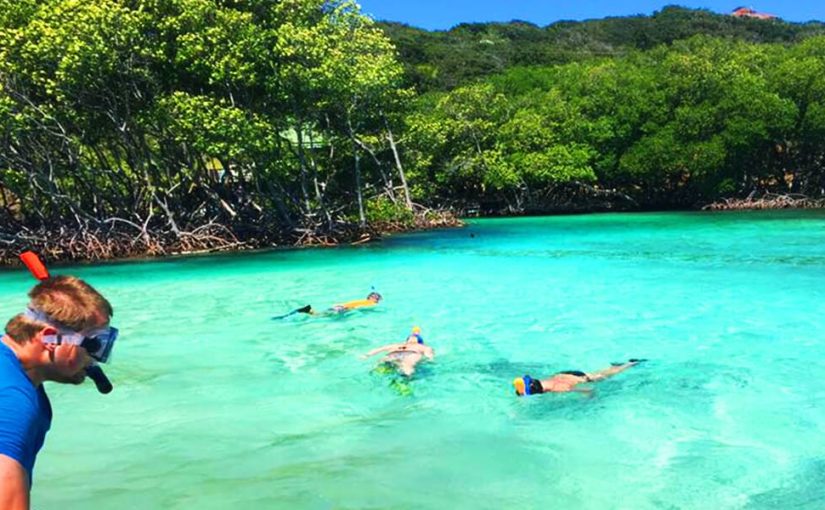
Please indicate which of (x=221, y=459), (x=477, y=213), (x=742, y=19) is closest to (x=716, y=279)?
(x=221, y=459)

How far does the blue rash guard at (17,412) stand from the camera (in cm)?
182

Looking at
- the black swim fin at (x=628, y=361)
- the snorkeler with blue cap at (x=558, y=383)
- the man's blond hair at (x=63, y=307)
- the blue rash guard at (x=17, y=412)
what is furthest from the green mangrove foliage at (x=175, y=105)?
the blue rash guard at (x=17, y=412)

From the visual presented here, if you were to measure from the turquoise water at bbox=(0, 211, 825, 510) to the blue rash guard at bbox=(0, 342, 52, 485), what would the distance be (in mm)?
2805

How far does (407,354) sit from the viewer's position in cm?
757

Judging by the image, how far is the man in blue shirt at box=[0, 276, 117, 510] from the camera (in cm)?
184

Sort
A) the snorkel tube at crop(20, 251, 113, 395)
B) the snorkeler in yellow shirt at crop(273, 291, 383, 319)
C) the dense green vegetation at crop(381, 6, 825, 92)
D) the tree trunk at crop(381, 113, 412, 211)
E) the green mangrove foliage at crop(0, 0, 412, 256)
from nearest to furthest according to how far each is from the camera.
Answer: the snorkel tube at crop(20, 251, 113, 395) < the snorkeler in yellow shirt at crop(273, 291, 383, 319) < the green mangrove foliage at crop(0, 0, 412, 256) < the tree trunk at crop(381, 113, 412, 211) < the dense green vegetation at crop(381, 6, 825, 92)

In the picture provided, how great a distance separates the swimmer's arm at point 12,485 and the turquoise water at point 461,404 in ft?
9.36

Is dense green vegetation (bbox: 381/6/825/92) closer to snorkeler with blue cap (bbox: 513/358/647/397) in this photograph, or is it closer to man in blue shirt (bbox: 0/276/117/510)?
snorkeler with blue cap (bbox: 513/358/647/397)

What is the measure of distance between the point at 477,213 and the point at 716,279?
92.0 ft

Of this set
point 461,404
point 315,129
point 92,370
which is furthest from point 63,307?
point 315,129

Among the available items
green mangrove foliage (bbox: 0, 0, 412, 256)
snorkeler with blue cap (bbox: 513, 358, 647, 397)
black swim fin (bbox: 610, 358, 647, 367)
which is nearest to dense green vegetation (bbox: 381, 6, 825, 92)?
green mangrove foliage (bbox: 0, 0, 412, 256)

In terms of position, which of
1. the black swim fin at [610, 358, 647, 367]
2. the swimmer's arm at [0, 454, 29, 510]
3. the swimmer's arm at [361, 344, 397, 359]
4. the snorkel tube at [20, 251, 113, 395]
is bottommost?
the black swim fin at [610, 358, 647, 367]

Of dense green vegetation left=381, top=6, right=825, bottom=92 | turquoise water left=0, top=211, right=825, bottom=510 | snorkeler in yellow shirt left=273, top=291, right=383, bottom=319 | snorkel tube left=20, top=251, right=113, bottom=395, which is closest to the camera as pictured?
snorkel tube left=20, top=251, right=113, bottom=395

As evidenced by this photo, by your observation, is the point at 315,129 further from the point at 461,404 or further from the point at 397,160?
the point at 461,404
